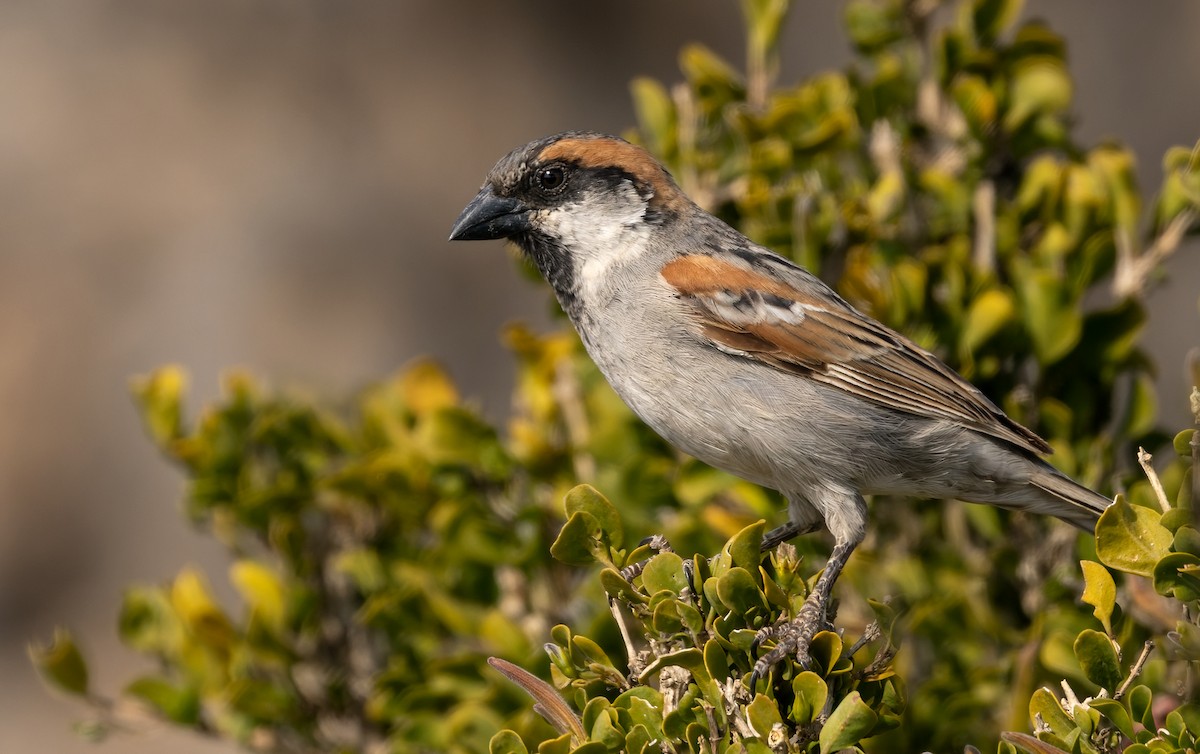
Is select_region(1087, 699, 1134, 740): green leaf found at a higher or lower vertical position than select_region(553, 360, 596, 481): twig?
lower

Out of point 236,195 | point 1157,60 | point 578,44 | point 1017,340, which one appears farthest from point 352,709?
point 1157,60

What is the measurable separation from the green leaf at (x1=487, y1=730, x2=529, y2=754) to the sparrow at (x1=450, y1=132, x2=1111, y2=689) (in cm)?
82

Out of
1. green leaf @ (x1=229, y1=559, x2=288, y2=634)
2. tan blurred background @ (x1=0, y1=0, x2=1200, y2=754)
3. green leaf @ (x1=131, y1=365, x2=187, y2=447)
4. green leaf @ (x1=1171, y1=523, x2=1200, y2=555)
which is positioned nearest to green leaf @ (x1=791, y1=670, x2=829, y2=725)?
green leaf @ (x1=1171, y1=523, x2=1200, y2=555)

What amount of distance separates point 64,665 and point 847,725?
1881 mm

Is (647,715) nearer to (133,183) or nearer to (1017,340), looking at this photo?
(1017,340)

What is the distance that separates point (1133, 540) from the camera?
6.05 ft

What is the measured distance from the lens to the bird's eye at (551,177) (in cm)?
288

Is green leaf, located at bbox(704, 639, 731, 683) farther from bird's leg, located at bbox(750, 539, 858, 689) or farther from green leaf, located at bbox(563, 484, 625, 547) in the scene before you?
green leaf, located at bbox(563, 484, 625, 547)

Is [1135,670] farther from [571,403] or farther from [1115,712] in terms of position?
[571,403]

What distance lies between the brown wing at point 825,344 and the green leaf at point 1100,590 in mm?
802

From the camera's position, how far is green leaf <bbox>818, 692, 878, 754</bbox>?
Answer: 5.67 ft

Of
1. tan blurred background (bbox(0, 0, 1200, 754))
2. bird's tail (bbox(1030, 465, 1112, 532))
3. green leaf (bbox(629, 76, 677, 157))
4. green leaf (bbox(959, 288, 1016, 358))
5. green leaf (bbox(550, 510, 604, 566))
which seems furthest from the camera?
tan blurred background (bbox(0, 0, 1200, 754))

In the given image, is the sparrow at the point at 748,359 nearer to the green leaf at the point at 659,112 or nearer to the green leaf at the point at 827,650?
the green leaf at the point at 659,112

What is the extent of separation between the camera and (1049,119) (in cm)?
303
